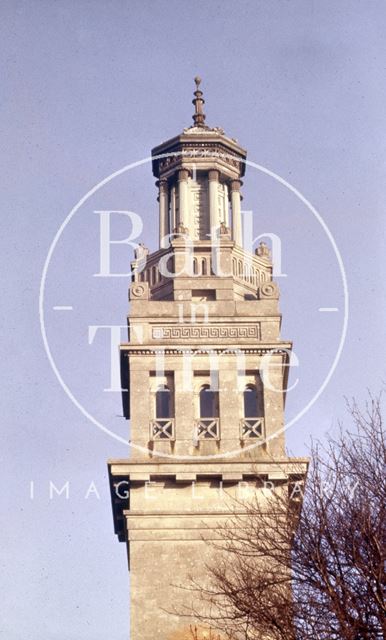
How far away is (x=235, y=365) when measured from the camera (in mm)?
48969

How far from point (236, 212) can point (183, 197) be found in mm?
2180

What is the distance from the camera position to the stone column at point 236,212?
176ft

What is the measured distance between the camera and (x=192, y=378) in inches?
1919

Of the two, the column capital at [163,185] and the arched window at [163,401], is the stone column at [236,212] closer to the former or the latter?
the column capital at [163,185]

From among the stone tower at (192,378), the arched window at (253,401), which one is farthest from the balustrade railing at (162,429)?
the arched window at (253,401)

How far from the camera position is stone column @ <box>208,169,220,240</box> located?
52906 mm

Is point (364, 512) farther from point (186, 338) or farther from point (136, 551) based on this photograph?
point (186, 338)

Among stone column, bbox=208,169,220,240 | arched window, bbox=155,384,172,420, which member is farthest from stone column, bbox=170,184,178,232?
arched window, bbox=155,384,172,420

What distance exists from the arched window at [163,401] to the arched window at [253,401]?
2.60 metres

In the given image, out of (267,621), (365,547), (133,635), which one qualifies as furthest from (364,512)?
(133,635)

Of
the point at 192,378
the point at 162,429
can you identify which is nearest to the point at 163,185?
the point at 192,378

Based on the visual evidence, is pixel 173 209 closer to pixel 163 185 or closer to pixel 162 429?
pixel 163 185

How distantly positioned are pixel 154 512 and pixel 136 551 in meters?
1.36

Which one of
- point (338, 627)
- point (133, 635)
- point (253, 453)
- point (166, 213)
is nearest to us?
point (338, 627)
